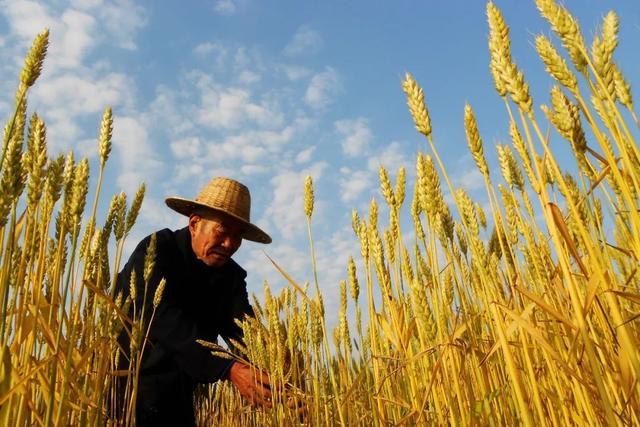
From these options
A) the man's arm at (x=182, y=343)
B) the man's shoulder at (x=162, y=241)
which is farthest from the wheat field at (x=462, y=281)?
the man's shoulder at (x=162, y=241)

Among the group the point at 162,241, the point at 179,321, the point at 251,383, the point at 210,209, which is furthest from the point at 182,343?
the point at 210,209

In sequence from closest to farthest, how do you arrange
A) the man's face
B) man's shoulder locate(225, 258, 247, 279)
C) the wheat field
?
1. the wheat field
2. the man's face
3. man's shoulder locate(225, 258, 247, 279)

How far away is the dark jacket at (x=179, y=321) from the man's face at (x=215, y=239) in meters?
0.07

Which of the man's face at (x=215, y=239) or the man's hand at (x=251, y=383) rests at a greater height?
the man's face at (x=215, y=239)

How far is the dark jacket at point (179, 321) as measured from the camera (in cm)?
264

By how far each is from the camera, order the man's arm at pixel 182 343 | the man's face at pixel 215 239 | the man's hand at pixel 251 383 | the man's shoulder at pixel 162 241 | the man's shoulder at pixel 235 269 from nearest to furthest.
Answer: the man's hand at pixel 251 383 → the man's arm at pixel 182 343 → the man's shoulder at pixel 162 241 → the man's face at pixel 215 239 → the man's shoulder at pixel 235 269

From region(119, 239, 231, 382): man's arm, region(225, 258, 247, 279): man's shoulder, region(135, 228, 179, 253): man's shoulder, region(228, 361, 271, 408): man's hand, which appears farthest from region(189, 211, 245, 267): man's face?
region(228, 361, 271, 408): man's hand

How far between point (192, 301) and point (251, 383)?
1124 millimetres

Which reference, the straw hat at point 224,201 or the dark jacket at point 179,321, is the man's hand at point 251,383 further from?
the straw hat at point 224,201

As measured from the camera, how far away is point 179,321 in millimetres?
2688

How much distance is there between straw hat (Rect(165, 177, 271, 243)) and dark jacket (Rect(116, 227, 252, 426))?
244 millimetres

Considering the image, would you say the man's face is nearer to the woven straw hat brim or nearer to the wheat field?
the woven straw hat brim

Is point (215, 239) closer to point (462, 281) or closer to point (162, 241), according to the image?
point (162, 241)

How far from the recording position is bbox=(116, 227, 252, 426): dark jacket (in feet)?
8.67
